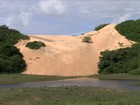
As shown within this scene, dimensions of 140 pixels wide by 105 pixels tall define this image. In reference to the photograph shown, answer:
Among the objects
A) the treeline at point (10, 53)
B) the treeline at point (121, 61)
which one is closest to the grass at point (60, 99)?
the treeline at point (121, 61)

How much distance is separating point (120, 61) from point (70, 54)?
37.2 feet

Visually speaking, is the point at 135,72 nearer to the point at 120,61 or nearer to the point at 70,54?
the point at 120,61

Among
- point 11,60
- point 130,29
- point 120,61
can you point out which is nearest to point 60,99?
point 120,61

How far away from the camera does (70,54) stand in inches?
2557

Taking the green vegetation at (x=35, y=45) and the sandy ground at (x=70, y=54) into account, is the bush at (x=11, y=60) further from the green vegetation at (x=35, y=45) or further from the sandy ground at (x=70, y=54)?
the green vegetation at (x=35, y=45)

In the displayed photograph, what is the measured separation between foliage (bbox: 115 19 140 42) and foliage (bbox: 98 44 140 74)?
8.43 metres

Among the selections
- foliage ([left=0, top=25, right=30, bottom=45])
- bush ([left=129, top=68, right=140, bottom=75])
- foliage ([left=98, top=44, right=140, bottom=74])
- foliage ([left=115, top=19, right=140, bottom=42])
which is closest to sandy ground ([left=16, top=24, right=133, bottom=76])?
foliage ([left=115, top=19, right=140, bottom=42])

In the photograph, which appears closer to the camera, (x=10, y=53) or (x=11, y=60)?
(x=11, y=60)

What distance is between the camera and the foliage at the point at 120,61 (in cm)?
5453

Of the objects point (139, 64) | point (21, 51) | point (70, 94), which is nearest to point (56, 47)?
point (21, 51)

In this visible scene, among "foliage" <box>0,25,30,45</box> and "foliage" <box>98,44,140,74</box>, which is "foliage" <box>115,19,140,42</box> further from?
"foliage" <box>0,25,30,45</box>

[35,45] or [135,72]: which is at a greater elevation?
[35,45]

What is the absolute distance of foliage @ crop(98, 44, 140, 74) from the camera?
2147 inches

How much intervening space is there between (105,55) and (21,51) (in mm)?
12736
